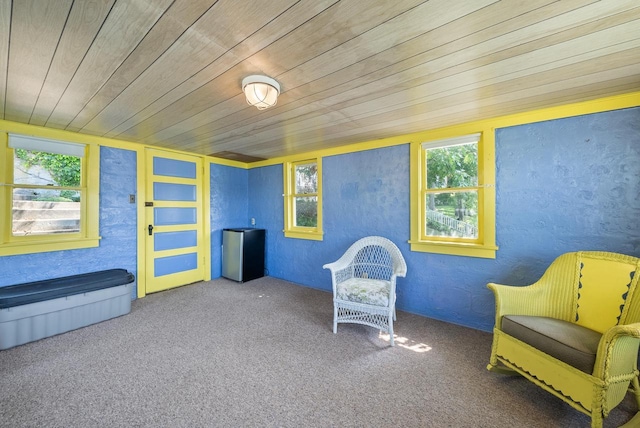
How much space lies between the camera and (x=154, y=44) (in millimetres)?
1347

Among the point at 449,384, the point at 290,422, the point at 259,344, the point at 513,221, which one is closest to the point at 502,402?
the point at 449,384

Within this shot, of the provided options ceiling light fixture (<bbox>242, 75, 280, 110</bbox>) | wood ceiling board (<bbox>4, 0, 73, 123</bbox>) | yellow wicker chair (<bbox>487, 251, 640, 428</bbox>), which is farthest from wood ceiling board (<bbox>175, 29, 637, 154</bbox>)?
wood ceiling board (<bbox>4, 0, 73, 123</bbox>)

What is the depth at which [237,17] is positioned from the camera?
3.81 ft

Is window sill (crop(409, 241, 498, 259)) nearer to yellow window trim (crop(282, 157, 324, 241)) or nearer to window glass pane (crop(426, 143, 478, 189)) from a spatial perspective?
window glass pane (crop(426, 143, 478, 189))

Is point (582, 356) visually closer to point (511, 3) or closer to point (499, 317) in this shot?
point (499, 317)

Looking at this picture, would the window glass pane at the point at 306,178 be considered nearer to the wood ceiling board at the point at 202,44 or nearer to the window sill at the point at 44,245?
the wood ceiling board at the point at 202,44

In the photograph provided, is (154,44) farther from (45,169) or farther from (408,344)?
(408,344)

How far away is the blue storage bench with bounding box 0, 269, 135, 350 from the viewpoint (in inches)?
88.4

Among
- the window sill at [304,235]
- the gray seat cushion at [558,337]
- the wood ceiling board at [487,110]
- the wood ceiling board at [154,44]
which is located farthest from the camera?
the window sill at [304,235]

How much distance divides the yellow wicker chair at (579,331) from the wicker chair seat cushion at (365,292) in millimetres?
911

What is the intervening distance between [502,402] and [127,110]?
3756mm

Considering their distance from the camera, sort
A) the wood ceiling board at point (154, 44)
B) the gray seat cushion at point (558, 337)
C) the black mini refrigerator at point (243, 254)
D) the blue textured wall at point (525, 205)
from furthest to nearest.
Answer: the black mini refrigerator at point (243, 254)
the blue textured wall at point (525, 205)
the gray seat cushion at point (558, 337)
the wood ceiling board at point (154, 44)

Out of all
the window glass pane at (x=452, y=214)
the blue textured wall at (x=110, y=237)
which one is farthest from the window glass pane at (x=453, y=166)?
the blue textured wall at (x=110, y=237)

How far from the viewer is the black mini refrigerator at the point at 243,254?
13.8ft
